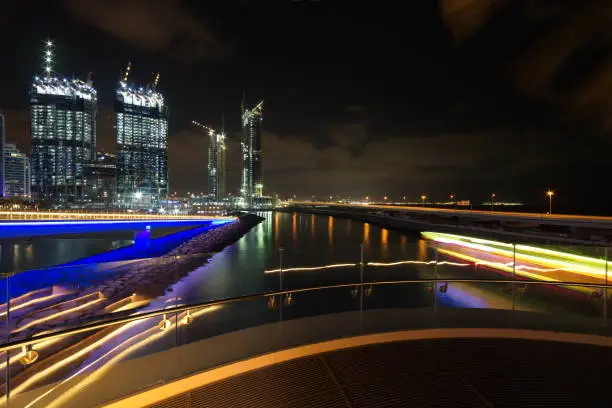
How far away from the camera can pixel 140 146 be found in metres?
167

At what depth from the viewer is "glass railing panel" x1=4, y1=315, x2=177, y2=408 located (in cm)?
318

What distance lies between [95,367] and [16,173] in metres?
201

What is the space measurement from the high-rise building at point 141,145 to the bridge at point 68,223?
120m

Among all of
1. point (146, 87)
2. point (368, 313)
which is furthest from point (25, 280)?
point (146, 87)

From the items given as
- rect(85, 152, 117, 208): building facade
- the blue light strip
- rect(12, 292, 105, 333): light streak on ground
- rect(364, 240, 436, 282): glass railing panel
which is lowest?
the blue light strip

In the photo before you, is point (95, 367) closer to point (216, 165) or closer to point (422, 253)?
point (422, 253)

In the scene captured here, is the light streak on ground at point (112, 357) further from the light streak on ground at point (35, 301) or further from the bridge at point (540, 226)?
the bridge at point (540, 226)

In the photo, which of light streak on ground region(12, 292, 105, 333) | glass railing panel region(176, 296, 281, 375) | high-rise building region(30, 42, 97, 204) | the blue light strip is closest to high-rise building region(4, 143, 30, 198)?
high-rise building region(30, 42, 97, 204)

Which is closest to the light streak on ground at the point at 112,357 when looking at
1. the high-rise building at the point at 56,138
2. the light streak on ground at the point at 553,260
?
the light streak on ground at the point at 553,260

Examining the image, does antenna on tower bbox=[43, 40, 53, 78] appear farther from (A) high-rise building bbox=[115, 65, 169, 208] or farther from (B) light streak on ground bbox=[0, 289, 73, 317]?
(B) light streak on ground bbox=[0, 289, 73, 317]

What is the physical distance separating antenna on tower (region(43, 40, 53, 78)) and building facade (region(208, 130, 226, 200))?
7523cm

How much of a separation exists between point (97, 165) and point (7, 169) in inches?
1555

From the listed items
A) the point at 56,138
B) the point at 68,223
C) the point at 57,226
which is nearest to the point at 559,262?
the point at 68,223

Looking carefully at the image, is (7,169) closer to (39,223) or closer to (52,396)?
(39,223)
